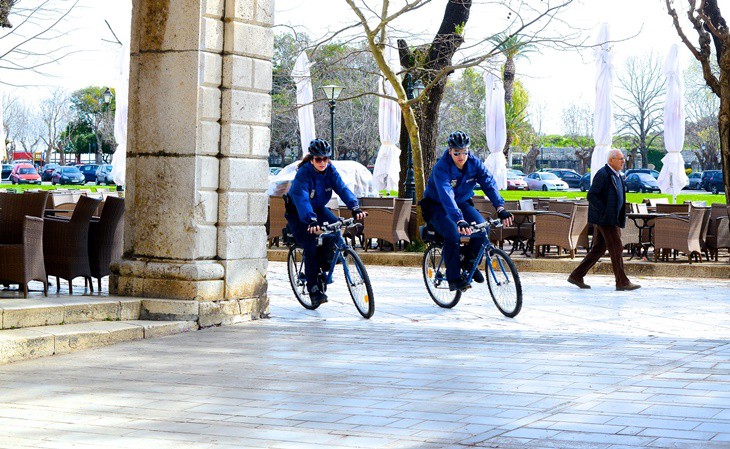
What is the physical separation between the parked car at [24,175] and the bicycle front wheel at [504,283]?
2357 inches

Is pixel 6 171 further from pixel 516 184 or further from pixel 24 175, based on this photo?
pixel 516 184

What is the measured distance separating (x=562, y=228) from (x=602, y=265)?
88 cm

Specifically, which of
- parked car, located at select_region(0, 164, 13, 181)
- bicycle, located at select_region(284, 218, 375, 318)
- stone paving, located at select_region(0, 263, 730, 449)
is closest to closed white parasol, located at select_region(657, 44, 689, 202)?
stone paving, located at select_region(0, 263, 730, 449)

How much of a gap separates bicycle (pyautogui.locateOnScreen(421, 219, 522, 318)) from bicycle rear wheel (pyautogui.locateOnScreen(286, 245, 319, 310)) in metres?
1.29

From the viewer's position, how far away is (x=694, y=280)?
615 inches

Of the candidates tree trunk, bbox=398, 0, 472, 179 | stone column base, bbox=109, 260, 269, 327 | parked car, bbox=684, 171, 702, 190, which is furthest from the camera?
parked car, bbox=684, 171, 702, 190

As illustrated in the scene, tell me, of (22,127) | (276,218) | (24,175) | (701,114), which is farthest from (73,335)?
(22,127)

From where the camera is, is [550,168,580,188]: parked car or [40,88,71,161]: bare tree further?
[40,88,71,161]: bare tree

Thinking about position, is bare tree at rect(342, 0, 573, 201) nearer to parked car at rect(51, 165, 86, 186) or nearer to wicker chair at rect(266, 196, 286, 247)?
wicker chair at rect(266, 196, 286, 247)

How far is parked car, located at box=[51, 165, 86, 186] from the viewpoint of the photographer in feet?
230

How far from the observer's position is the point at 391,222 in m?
18.6

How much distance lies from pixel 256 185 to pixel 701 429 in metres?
5.87

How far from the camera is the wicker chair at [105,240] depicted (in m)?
11.2

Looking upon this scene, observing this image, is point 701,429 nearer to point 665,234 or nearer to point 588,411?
point 588,411
